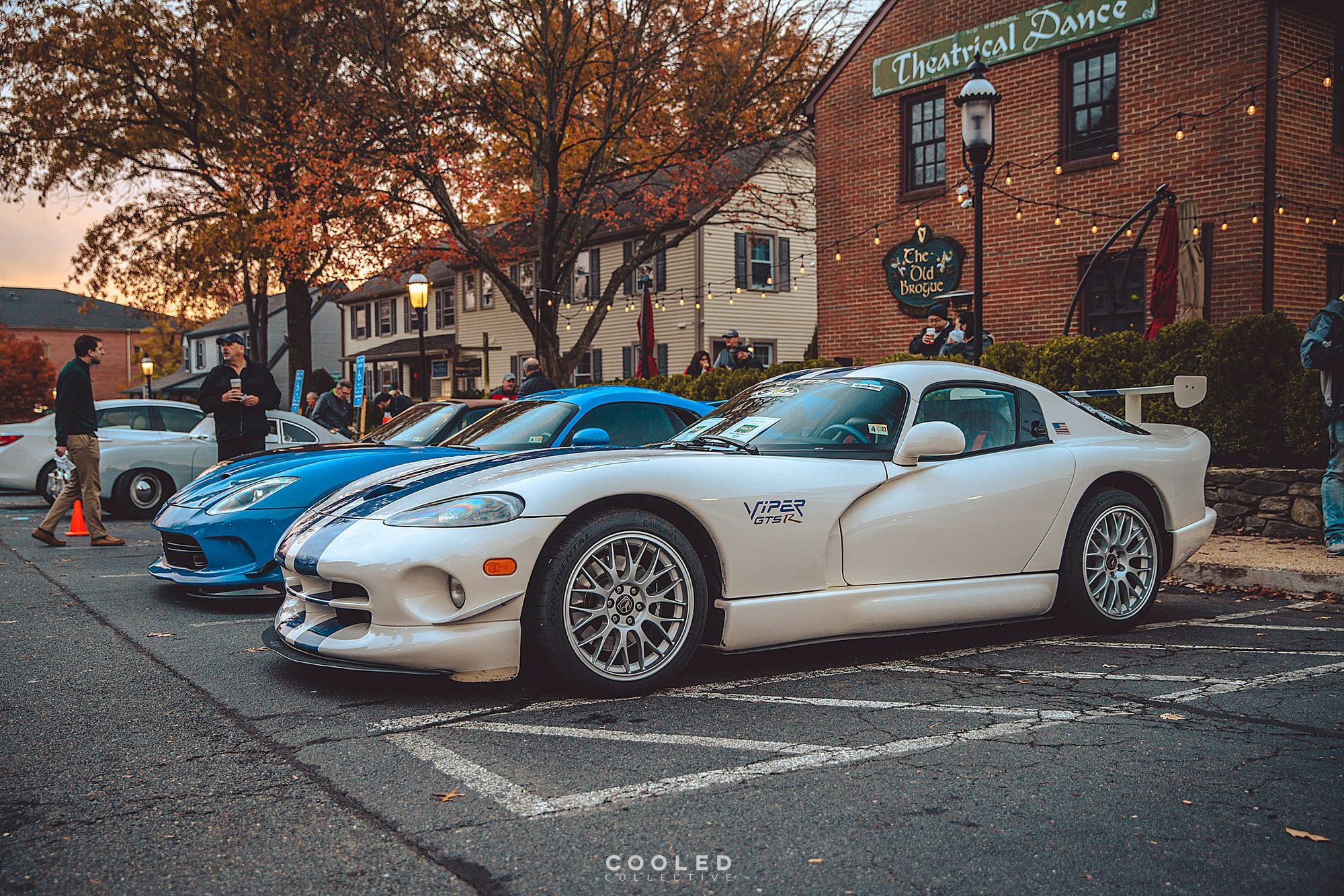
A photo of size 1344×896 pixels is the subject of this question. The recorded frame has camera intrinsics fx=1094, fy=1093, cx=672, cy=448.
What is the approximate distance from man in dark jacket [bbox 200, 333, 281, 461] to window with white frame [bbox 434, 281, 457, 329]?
103ft

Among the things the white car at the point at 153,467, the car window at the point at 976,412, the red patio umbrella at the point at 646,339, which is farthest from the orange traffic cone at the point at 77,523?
the red patio umbrella at the point at 646,339

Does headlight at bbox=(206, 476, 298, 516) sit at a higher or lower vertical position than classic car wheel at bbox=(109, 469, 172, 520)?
higher

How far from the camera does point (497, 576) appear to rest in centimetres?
402

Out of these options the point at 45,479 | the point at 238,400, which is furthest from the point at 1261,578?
the point at 45,479

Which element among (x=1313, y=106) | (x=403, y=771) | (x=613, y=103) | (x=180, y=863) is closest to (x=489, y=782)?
(x=403, y=771)

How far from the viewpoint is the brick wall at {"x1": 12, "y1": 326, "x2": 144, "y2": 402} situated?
95125mm

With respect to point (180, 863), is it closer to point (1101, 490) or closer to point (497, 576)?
point (497, 576)

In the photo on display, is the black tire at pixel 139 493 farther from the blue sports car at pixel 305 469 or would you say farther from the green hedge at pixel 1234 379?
the green hedge at pixel 1234 379

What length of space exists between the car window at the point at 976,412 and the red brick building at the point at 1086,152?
8124 mm

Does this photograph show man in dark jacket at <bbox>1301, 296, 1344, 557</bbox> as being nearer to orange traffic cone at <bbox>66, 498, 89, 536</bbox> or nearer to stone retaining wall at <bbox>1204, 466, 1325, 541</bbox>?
stone retaining wall at <bbox>1204, 466, 1325, 541</bbox>

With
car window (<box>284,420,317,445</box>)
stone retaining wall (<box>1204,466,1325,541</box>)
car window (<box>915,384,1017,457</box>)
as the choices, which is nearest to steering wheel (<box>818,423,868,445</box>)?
car window (<box>915,384,1017,457</box>)

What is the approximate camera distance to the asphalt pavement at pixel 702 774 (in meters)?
2.62

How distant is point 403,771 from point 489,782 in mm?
295

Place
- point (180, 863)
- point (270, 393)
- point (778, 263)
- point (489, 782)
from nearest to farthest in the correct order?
point (180, 863) < point (489, 782) < point (270, 393) < point (778, 263)
